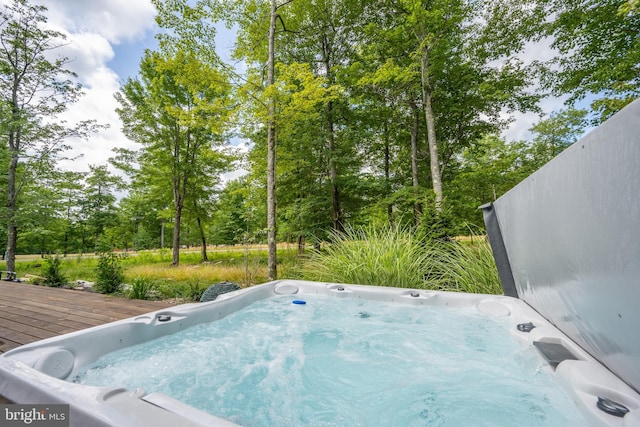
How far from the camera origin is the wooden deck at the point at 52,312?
82.0 inches

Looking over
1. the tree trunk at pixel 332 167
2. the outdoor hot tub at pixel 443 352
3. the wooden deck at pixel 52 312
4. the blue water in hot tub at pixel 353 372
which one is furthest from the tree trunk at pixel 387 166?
the wooden deck at pixel 52 312

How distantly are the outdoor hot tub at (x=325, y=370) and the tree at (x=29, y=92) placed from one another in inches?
276

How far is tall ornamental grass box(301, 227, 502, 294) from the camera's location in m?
2.84

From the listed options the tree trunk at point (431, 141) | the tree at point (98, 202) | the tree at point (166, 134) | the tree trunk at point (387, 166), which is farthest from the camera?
the tree at point (98, 202)

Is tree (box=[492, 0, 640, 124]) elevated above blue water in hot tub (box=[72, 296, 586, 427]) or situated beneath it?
elevated above

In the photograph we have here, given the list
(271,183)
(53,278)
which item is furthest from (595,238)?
(53,278)

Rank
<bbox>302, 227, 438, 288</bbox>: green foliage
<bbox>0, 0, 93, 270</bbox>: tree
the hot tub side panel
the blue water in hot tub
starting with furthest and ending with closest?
<bbox>0, 0, 93, 270</bbox>: tree < <bbox>302, 227, 438, 288</bbox>: green foliage < the blue water in hot tub < the hot tub side panel

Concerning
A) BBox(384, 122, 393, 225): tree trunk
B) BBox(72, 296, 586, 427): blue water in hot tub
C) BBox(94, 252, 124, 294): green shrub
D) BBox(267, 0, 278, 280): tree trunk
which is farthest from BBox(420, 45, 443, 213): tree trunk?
BBox(94, 252, 124, 294): green shrub

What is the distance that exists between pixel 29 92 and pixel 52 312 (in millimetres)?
6684

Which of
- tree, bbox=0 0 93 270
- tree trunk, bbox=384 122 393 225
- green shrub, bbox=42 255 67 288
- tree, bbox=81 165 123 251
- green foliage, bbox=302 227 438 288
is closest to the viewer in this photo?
green foliage, bbox=302 227 438 288

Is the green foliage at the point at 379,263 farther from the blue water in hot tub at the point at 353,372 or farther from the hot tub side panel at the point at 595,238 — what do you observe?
the hot tub side panel at the point at 595,238

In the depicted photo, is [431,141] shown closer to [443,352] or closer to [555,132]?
[443,352]

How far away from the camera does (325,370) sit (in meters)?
1.45

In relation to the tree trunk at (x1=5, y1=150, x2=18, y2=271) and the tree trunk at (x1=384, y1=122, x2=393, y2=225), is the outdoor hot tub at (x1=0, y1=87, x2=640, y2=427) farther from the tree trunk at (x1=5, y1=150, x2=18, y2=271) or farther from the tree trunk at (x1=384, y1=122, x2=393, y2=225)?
the tree trunk at (x1=5, y1=150, x2=18, y2=271)
